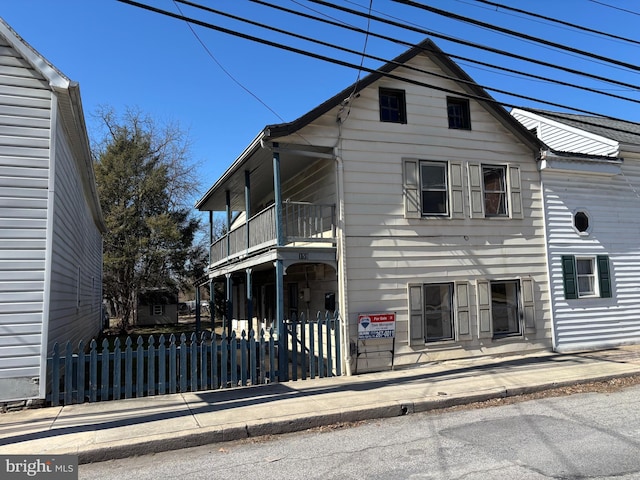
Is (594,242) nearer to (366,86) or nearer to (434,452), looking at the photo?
(366,86)

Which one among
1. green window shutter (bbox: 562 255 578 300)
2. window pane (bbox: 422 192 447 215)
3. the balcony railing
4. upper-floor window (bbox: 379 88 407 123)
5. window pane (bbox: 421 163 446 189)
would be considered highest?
upper-floor window (bbox: 379 88 407 123)

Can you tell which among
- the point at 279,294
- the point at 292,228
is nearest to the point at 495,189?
the point at 292,228

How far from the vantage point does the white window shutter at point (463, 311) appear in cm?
1141

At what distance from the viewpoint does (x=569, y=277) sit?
12758 millimetres

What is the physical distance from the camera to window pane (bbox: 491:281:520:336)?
1209 centimetres

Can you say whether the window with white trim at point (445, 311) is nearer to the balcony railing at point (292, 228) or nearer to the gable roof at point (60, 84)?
the balcony railing at point (292, 228)

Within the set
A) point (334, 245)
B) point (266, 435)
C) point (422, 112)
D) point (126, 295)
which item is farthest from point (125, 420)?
point (126, 295)

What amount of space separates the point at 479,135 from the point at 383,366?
6.34 metres

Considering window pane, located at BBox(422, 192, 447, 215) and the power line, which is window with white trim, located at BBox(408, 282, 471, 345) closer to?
window pane, located at BBox(422, 192, 447, 215)

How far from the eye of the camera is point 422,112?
11.7 m

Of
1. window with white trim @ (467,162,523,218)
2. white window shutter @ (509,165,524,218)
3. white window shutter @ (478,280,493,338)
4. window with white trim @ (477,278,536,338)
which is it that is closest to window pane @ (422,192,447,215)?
window with white trim @ (467,162,523,218)

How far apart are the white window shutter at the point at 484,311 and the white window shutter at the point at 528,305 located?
1.11 metres

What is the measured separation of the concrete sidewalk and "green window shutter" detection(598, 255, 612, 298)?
2719 millimetres

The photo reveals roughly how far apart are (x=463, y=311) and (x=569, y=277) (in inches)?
139
